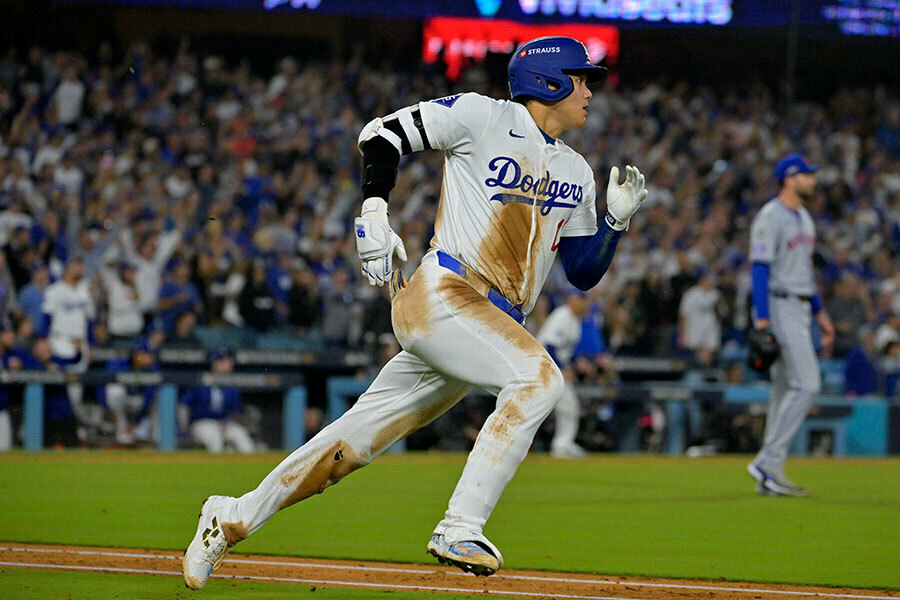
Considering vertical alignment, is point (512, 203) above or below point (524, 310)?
above

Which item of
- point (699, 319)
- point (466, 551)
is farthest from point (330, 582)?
point (699, 319)

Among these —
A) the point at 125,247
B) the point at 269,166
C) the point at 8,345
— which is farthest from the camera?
the point at 269,166

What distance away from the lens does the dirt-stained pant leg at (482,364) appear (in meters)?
4.67

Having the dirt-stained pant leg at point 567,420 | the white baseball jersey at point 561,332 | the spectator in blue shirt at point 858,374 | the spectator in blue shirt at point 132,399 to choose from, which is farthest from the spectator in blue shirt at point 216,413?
the spectator in blue shirt at point 858,374

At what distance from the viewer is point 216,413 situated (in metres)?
14.4

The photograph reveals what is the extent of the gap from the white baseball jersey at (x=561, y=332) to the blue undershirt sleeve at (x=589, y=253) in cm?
977

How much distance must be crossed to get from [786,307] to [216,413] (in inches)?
275

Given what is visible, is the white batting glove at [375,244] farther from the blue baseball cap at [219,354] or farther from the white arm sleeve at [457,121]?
the blue baseball cap at [219,354]

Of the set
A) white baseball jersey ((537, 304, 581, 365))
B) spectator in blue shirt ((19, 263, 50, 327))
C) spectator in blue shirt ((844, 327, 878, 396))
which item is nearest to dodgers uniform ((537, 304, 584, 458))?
white baseball jersey ((537, 304, 581, 365))

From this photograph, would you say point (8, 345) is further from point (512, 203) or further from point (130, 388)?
point (512, 203)

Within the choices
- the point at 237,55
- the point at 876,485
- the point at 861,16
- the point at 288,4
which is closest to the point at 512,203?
the point at 876,485

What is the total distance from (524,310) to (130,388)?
1005 centimetres

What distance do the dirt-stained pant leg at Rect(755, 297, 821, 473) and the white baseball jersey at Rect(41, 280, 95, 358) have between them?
801 cm

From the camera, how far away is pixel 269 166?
19328 mm
